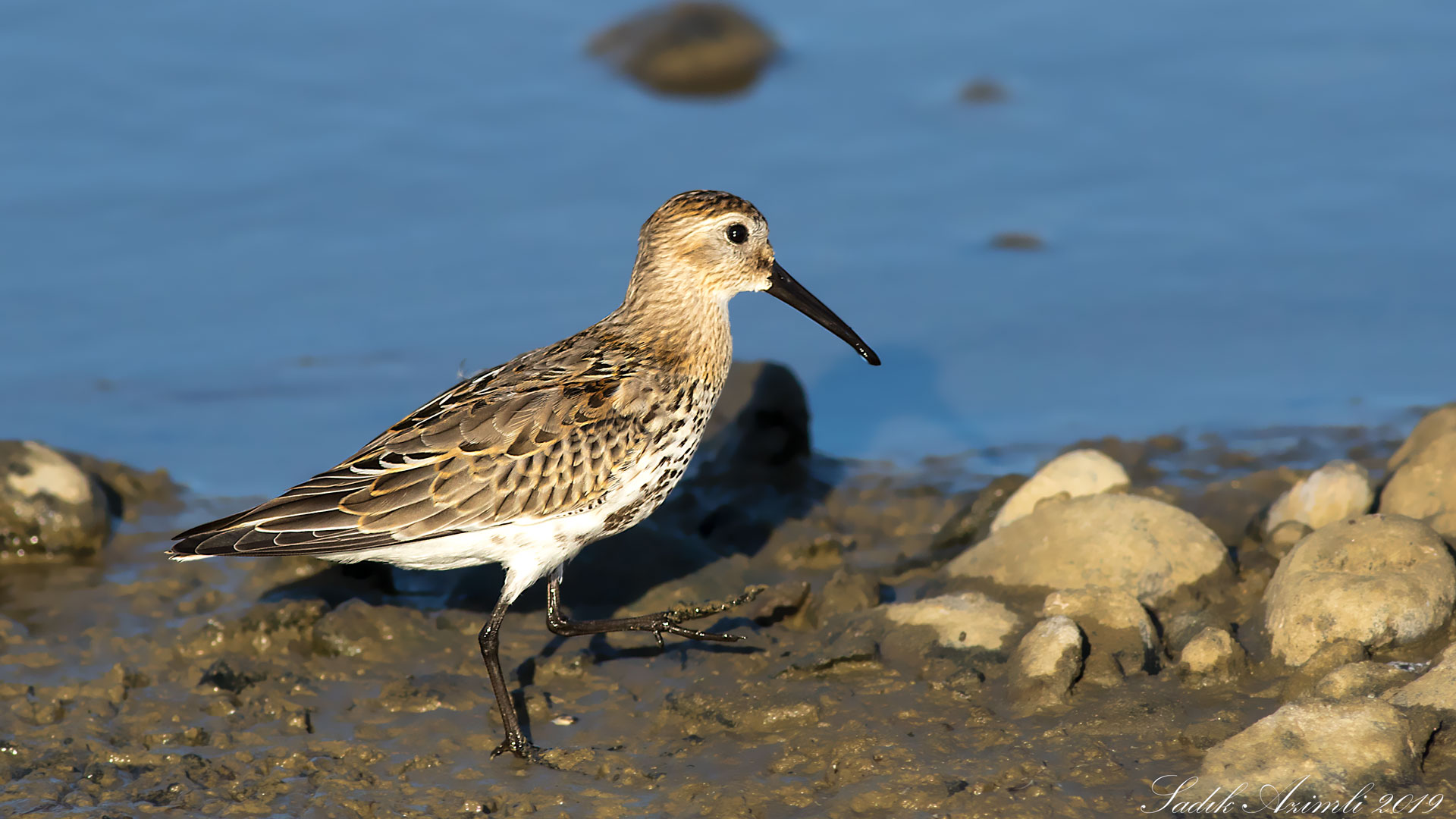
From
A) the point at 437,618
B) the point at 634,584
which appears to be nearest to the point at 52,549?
the point at 437,618

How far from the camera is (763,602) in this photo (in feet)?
24.7

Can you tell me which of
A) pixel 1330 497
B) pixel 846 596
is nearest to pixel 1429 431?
pixel 1330 497

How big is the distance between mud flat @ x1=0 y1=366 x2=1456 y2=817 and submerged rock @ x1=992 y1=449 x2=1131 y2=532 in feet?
0.04

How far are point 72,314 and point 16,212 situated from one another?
1478mm

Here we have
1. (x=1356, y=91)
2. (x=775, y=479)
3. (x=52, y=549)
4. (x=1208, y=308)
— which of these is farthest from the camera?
(x=1356, y=91)

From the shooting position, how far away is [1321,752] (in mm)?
5508

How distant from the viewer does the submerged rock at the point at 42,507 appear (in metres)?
8.32

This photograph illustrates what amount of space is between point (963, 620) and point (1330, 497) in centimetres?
209

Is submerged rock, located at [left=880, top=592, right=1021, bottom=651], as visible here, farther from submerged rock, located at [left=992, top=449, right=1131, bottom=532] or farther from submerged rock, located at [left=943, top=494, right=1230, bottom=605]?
submerged rock, located at [left=992, top=449, right=1131, bottom=532]

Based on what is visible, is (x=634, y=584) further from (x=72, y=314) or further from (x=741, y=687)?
(x=72, y=314)

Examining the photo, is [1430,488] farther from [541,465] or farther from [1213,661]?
[541,465]

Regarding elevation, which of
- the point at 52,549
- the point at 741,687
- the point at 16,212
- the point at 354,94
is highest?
the point at 354,94

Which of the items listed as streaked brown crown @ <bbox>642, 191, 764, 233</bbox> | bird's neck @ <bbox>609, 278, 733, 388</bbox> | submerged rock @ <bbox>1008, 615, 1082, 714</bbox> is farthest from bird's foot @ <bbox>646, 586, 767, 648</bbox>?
streaked brown crown @ <bbox>642, 191, 764, 233</bbox>

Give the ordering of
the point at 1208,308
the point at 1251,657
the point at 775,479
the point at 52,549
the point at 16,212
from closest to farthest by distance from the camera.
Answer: the point at 1251,657 < the point at 52,549 < the point at 775,479 < the point at 1208,308 < the point at 16,212
